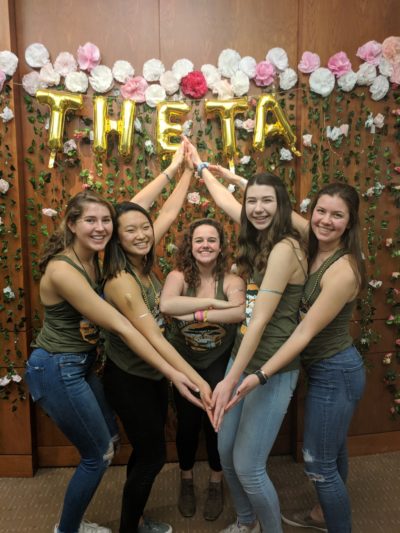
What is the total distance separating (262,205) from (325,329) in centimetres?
61

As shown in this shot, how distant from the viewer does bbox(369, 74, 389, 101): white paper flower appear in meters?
2.49

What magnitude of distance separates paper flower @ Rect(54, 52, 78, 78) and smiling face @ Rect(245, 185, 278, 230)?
1.47 meters

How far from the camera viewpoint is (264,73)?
96.9 inches

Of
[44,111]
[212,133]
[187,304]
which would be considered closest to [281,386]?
[187,304]

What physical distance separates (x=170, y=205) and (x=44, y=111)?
3.30 feet

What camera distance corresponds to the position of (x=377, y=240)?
8.61ft

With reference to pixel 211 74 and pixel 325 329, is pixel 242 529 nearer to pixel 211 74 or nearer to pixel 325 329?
pixel 325 329

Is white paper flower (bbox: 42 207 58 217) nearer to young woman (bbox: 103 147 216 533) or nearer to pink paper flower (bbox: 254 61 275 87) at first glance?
young woman (bbox: 103 147 216 533)

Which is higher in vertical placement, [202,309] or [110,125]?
[110,125]

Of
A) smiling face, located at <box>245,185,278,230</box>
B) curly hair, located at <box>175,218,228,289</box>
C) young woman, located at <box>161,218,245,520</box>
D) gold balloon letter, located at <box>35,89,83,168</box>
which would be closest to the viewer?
smiling face, located at <box>245,185,278,230</box>

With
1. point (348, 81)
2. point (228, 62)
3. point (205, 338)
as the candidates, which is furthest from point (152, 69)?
point (205, 338)

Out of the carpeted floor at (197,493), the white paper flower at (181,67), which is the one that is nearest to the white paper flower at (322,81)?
the white paper flower at (181,67)

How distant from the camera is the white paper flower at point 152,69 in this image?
242 centimetres

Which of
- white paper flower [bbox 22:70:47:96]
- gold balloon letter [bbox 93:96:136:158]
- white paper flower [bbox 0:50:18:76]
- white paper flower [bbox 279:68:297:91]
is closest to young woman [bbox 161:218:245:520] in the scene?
gold balloon letter [bbox 93:96:136:158]
